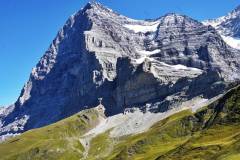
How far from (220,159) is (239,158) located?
21057 millimetres

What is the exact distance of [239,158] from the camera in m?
179

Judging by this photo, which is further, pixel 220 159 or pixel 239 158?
pixel 220 159

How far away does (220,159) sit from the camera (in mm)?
199875
